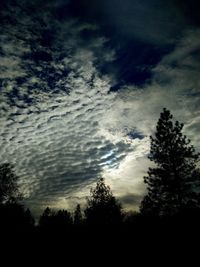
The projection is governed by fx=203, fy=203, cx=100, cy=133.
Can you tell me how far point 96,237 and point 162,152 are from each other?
13608mm

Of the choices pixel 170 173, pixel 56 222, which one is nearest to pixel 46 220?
pixel 56 222

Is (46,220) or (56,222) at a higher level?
(46,220)

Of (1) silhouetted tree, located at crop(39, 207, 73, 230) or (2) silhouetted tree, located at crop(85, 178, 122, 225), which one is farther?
(2) silhouetted tree, located at crop(85, 178, 122, 225)

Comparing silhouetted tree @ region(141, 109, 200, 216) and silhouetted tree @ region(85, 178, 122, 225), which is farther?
silhouetted tree @ region(85, 178, 122, 225)

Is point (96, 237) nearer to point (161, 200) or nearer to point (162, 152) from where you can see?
point (161, 200)

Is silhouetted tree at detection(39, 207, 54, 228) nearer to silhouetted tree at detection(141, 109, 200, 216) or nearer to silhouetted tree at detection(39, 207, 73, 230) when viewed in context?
silhouetted tree at detection(39, 207, 73, 230)

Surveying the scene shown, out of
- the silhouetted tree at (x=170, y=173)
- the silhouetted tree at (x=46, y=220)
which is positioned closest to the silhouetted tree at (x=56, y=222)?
the silhouetted tree at (x=46, y=220)

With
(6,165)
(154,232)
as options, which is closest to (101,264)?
(154,232)

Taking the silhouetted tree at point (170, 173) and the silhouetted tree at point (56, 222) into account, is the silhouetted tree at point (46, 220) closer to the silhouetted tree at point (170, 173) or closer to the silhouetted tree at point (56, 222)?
the silhouetted tree at point (56, 222)

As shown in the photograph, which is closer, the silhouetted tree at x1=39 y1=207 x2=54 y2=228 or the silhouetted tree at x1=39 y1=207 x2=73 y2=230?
the silhouetted tree at x1=39 y1=207 x2=73 y2=230

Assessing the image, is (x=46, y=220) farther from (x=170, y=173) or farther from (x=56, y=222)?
(x=170, y=173)

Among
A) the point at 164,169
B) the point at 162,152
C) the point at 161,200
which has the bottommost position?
the point at 161,200

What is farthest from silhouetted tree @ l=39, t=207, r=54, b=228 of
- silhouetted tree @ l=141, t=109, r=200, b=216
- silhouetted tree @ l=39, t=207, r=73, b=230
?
silhouetted tree @ l=141, t=109, r=200, b=216

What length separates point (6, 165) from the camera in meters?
42.9
